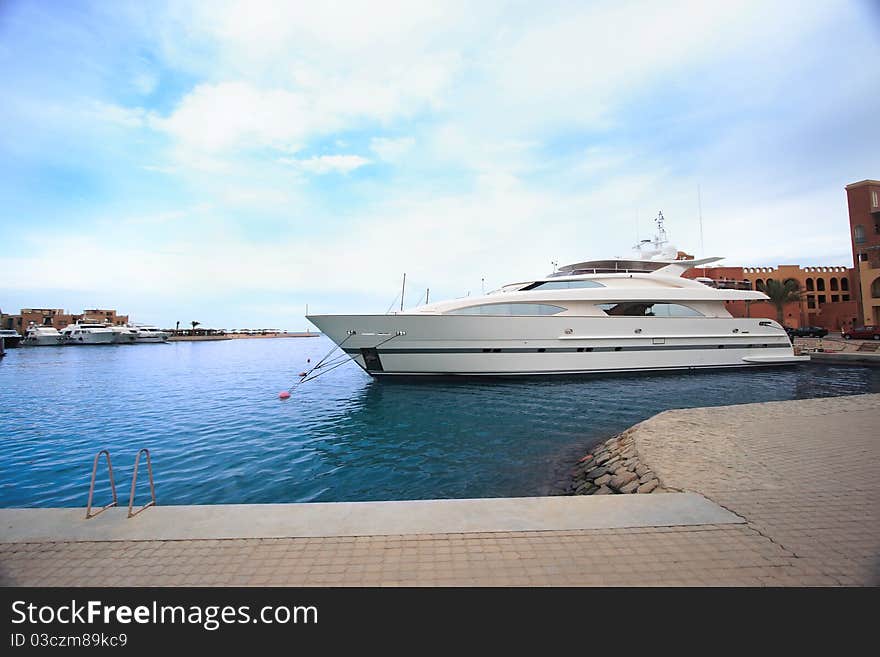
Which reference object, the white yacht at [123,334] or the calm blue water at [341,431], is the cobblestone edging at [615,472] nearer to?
the calm blue water at [341,431]

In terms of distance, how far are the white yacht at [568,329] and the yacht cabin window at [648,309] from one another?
53mm

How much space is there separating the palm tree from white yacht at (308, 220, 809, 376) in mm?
23349

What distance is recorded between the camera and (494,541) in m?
3.34

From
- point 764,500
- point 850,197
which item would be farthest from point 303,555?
point 850,197

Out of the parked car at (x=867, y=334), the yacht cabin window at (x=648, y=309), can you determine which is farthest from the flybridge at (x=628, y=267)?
the parked car at (x=867, y=334)

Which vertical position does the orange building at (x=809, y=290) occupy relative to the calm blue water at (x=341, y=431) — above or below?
above

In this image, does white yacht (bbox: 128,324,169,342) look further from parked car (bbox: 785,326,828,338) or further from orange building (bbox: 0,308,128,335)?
parked car (bbox: 785,326,828,338)

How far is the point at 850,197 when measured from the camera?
1377 inches

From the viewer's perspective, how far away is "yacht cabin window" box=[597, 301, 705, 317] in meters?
21.2

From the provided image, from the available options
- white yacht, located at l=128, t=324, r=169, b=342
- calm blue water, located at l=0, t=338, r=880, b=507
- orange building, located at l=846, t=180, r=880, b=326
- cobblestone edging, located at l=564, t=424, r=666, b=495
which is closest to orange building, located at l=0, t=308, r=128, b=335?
white yacht, located at l=128, t=324, r=169, b=342

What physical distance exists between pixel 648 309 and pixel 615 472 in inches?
709

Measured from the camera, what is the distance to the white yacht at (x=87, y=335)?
255 feet
